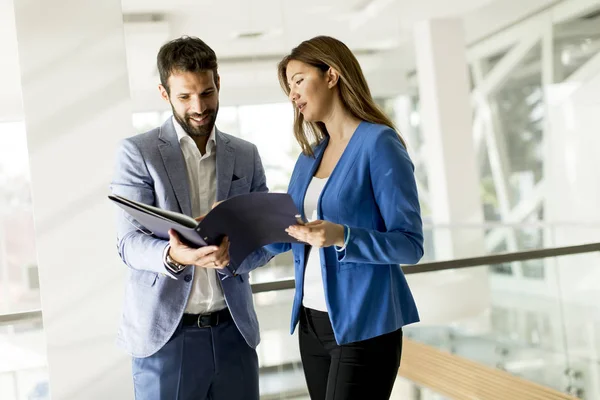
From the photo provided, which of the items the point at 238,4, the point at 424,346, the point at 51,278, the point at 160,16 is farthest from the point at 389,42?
the point at 51,278

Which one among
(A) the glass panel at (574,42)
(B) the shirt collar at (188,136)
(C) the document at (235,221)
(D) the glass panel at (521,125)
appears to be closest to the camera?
(C) the document at (235,221)

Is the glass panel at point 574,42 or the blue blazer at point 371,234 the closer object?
the blue blazer at point 371,234

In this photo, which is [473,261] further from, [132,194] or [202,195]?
[132,194]

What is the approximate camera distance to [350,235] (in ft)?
5.85

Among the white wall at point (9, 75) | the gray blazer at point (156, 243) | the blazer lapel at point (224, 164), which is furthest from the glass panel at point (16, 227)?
the blazer lapel at point (224, 164)

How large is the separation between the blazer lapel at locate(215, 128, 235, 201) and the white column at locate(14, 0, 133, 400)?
0.95 m

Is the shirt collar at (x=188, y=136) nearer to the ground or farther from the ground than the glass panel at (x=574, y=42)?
nearer to the ground

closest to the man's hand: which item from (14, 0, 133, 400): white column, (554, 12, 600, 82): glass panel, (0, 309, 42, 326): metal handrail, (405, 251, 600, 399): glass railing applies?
(14, 0, 133, 400): white column

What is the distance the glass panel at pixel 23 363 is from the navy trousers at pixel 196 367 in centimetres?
117

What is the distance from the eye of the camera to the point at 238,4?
11.9 ft

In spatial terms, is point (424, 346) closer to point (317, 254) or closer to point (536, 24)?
point (317, 254)

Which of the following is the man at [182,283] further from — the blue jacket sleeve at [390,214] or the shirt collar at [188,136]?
the blue jacket sleeve at [390,214]

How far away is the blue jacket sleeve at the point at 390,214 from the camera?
179 cm

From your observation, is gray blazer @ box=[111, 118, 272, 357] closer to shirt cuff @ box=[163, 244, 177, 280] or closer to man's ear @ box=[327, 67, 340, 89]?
shirt cuff @ box=[163, 244, 177, 280]
